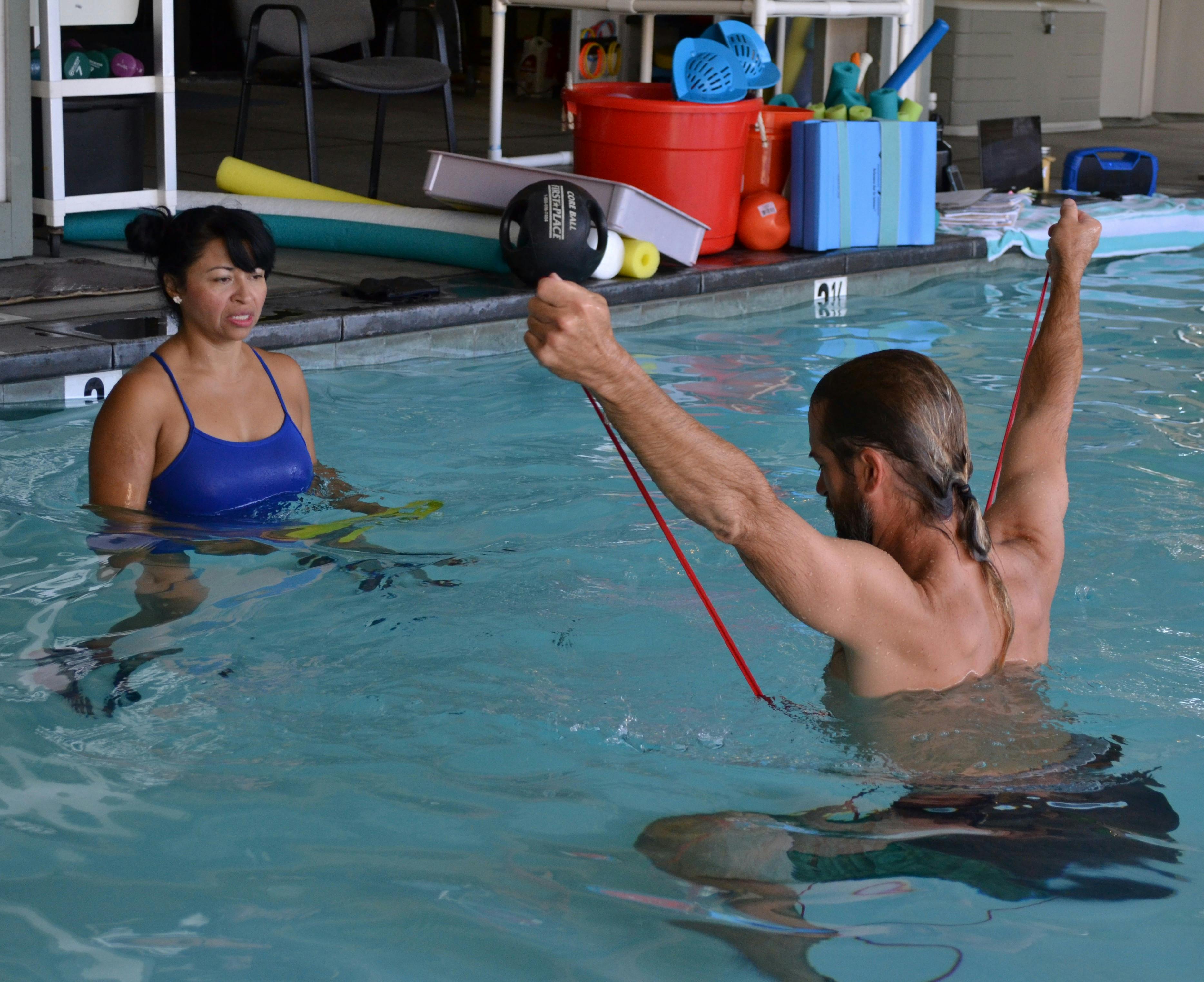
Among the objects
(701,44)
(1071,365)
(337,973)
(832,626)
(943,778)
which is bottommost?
(337,973)

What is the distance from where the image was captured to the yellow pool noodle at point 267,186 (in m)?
7.64

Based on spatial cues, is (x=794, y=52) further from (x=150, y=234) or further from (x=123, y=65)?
(x=150, y=234)

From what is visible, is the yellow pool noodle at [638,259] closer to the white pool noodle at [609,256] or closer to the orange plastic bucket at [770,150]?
the white pool noodle at [609,256]

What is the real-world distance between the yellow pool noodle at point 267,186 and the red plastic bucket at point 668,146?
46.1 inches

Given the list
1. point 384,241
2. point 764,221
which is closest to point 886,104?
point 764,221

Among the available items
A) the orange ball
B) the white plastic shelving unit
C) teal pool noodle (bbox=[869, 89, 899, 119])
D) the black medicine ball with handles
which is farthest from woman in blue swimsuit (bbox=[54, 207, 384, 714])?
teal pool noodle (bbox=[869, 89, 899, 119])

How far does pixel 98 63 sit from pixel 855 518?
5727 millimetres

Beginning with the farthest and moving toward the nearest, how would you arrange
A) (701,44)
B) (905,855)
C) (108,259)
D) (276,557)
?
(701,44), (108,259), (276,557), (905,855)

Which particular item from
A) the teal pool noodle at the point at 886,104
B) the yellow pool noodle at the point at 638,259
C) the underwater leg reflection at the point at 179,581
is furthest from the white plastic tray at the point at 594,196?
the underwater leg reflection at the point at 179,581

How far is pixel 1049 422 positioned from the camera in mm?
2900

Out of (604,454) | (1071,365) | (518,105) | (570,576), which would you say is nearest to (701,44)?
→ (604,454)

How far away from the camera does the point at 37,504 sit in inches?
168

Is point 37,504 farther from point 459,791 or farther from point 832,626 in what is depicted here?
point 832,626

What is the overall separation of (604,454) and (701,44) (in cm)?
312
